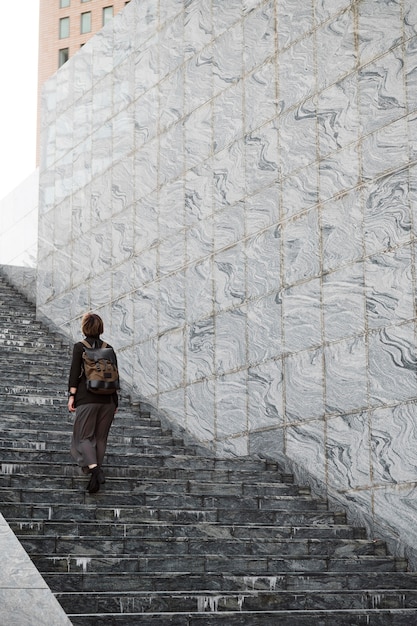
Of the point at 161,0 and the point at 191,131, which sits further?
the point at 161,0

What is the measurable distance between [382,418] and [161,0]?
8820 mm

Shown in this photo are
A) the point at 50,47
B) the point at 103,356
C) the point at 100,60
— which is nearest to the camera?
the point at 103,356

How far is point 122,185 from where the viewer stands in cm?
1620

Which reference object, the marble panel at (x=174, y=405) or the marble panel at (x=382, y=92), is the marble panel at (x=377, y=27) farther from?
the marble panel at (x=174, y=405)

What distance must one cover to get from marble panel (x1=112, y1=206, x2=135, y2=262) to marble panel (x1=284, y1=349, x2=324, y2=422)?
480cm

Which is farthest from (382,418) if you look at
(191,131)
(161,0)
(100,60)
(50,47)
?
(50,47)

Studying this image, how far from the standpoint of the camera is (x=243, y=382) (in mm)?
12336

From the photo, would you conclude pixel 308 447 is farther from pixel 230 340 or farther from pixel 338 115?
pixel 338 115

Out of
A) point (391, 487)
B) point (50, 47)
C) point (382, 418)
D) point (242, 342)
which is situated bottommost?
point (391, 487)

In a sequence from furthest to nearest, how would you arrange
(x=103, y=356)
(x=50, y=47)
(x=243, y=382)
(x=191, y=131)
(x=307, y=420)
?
(x=50, y=47) < (x=191, y=131) < (x=243, y=382) < (x=307, y=420) < (x=103, y=356)

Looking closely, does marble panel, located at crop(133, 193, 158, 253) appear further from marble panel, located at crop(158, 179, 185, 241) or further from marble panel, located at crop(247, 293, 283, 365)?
marble panel, located at crop(247, 293, 283, 365)

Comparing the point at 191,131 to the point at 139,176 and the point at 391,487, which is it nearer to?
the point at 139,176

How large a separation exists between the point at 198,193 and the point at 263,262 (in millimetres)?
2134

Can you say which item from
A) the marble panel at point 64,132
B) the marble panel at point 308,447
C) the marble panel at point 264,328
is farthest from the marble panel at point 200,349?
the marble panel at point 64,132
